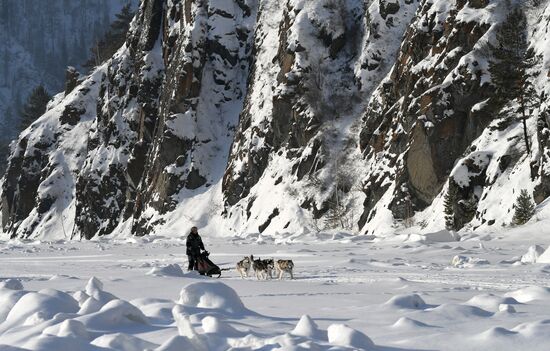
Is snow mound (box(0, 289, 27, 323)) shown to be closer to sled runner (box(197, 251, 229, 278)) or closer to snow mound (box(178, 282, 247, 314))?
snow mound (box(178, 282, 247, 314))

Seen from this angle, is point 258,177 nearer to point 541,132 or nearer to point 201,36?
point 201,36

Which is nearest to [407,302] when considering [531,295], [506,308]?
[506,308]

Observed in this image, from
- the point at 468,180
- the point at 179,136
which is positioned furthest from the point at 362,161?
the point at 179,136

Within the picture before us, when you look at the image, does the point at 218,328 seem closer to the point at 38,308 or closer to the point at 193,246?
the point at 38,308

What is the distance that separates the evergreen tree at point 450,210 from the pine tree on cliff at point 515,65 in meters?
Answer: 4.52

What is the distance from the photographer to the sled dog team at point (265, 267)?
50.6 feet

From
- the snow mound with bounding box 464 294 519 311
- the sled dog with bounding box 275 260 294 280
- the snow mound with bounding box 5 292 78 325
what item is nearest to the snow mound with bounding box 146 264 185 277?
the sled dog with bounding box 275 260 294 280

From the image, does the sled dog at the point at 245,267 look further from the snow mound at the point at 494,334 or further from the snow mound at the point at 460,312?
the snow mound at the point at 494,334

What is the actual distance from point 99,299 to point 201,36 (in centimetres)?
6436

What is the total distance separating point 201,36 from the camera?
7056 cm

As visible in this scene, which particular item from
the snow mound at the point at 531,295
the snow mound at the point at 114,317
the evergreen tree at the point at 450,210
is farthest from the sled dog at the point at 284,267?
the evergreen tree at the point at 450,210

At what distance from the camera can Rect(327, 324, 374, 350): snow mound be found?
19.6ft

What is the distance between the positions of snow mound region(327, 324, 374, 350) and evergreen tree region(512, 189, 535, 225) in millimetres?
25120

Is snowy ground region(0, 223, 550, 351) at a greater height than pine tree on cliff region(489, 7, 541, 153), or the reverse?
pine tree on cliff region(489, 7, 541, 153)
